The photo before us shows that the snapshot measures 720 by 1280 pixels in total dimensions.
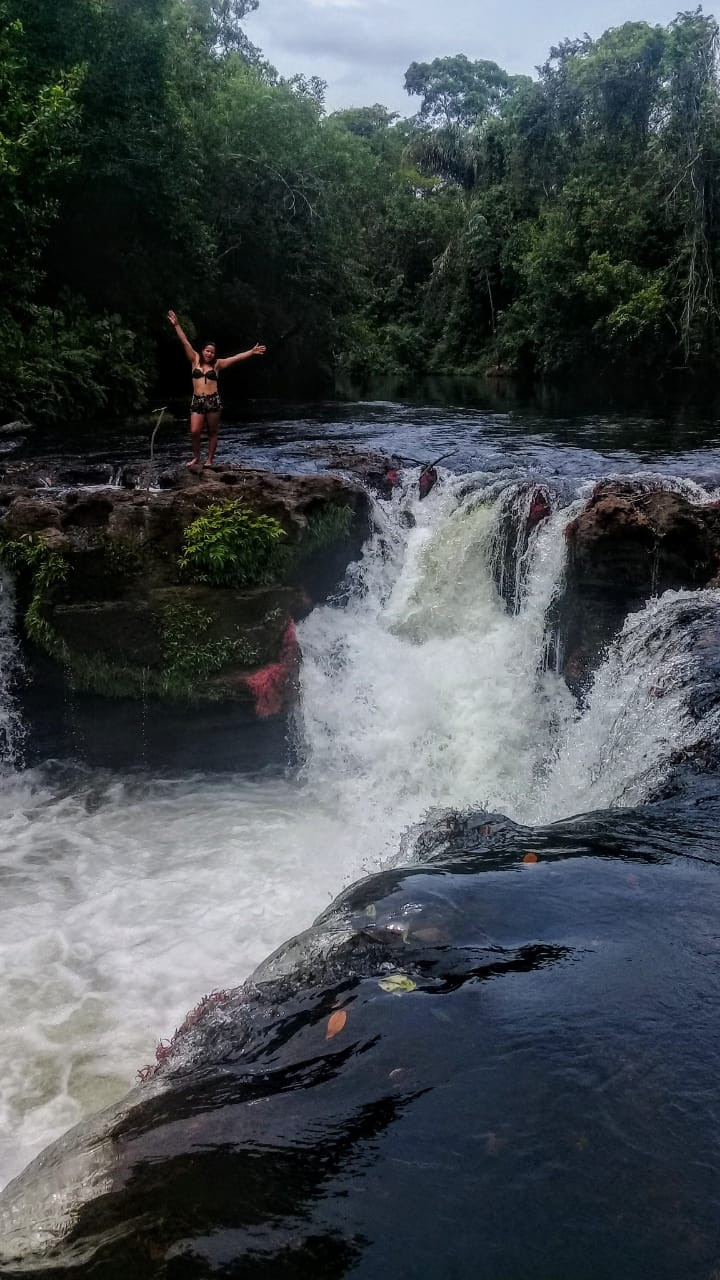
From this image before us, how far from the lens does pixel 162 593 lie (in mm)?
8117

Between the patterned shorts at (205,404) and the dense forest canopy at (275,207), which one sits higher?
the dense forest canopy at (275,207)

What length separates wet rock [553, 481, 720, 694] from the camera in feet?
25.3

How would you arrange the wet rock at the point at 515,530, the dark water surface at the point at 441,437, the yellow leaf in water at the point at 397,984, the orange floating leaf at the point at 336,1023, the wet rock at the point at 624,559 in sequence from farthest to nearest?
the dark water surface at the point at 441,437 → the wet rock at the point at 515,530 → the wet rock at the point at 624,559 → the yellow leaf in water at the point at 397,984 → the orange floating leaf at the point at 336,1023

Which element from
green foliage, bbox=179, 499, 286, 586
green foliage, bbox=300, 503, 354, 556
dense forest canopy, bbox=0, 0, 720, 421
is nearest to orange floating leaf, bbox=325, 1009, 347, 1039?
green foliage, bbox=179, 499, 286, 586

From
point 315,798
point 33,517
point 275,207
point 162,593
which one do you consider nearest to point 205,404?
point 33,517

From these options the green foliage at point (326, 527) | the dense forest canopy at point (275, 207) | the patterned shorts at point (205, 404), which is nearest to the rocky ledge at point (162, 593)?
the green foliage at point (326, 527)

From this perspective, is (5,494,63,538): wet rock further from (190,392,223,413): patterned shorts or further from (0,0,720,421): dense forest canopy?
(0,0,720,421): dense forest canopy

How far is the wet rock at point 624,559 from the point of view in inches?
304

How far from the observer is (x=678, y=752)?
17.7 feet

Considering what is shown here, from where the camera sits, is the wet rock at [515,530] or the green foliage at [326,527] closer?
the green foliage at [326,527]

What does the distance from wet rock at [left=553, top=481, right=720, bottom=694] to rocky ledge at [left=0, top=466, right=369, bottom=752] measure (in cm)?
250

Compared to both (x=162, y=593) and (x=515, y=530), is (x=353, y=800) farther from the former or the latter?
(x=515, y=530)

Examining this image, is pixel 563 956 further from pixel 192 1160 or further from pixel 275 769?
pixel 275 769

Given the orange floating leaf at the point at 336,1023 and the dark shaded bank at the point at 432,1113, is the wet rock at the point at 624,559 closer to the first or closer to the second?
the dark shaded bank at the point at 432,1113
